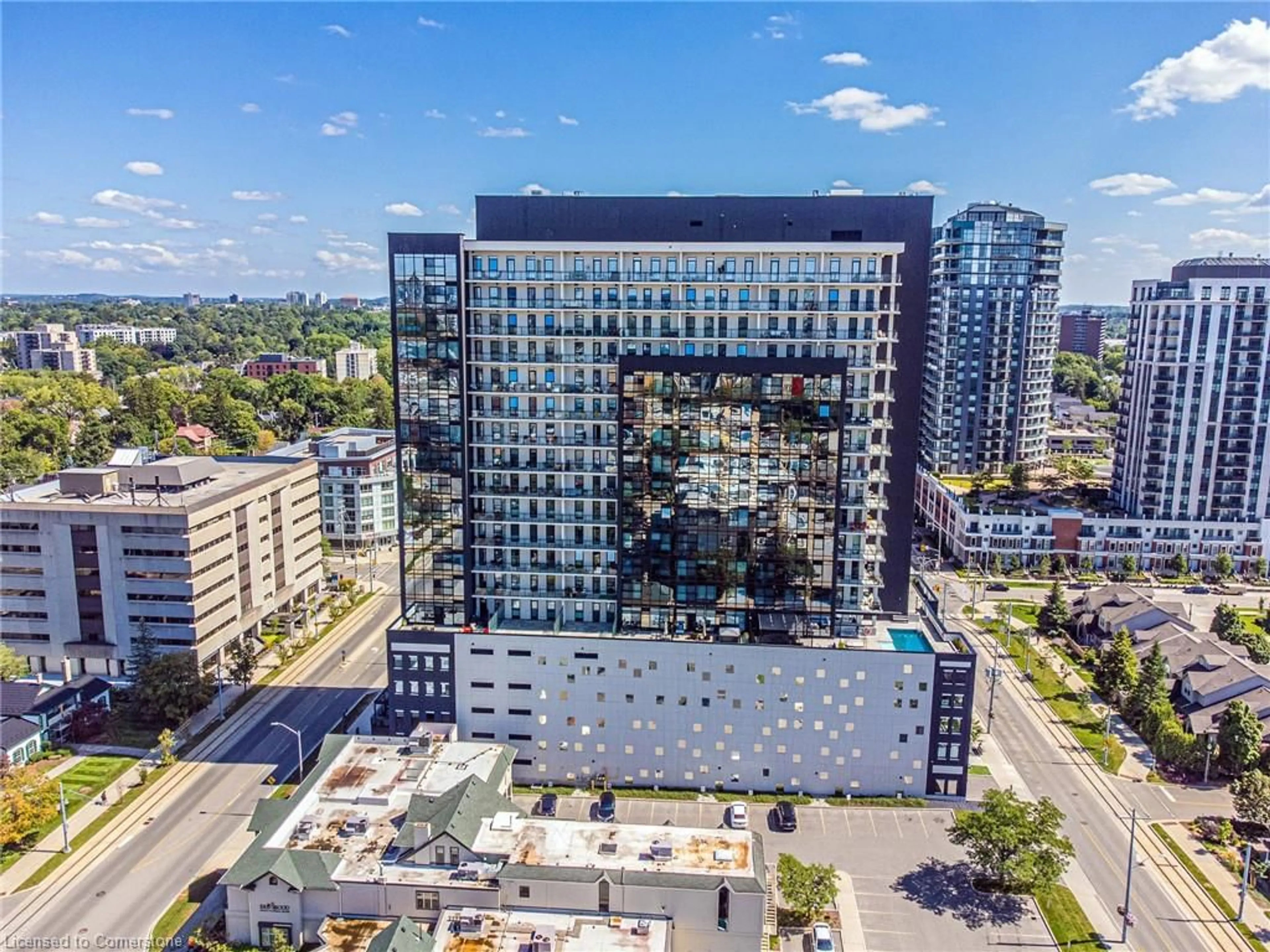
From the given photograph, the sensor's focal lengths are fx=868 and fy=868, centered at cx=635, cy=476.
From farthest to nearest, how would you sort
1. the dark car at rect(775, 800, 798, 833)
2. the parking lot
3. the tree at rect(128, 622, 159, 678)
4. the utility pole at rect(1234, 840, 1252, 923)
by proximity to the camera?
the tree at rect(128, 622, 159, 678)
the dark car at rect(775, 800, 798, 833)
the utility pole at rect(1234, 840, 1252, 923)
the parking lot

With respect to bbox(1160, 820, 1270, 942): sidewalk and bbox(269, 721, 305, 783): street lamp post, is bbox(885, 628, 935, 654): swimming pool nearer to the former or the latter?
bbox(1160, 820, 1270, 942): sidewalk

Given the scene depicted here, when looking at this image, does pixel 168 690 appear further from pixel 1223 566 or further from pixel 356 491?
pixel 1223 566

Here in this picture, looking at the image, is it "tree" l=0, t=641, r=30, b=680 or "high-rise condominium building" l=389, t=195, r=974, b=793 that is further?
"tree" l=0, t=641, r=30, b=680

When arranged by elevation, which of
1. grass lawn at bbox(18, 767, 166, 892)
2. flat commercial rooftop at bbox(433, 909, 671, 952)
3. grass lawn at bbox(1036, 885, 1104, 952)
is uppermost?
flat commercial rooftop at bbox(433, 909, 671, 952)

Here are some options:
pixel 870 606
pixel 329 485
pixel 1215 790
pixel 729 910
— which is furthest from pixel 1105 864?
pixel 329 485

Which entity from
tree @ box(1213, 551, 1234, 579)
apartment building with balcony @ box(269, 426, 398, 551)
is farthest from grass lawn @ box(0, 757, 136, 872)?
tree @ box(1213, 551, 1234, 579)

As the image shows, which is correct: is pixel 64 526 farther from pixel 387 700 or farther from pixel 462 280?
pixel 462 280

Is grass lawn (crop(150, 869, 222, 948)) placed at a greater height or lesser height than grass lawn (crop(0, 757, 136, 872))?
lesser

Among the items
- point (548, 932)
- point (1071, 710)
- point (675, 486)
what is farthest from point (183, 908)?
point (1071, 710)
